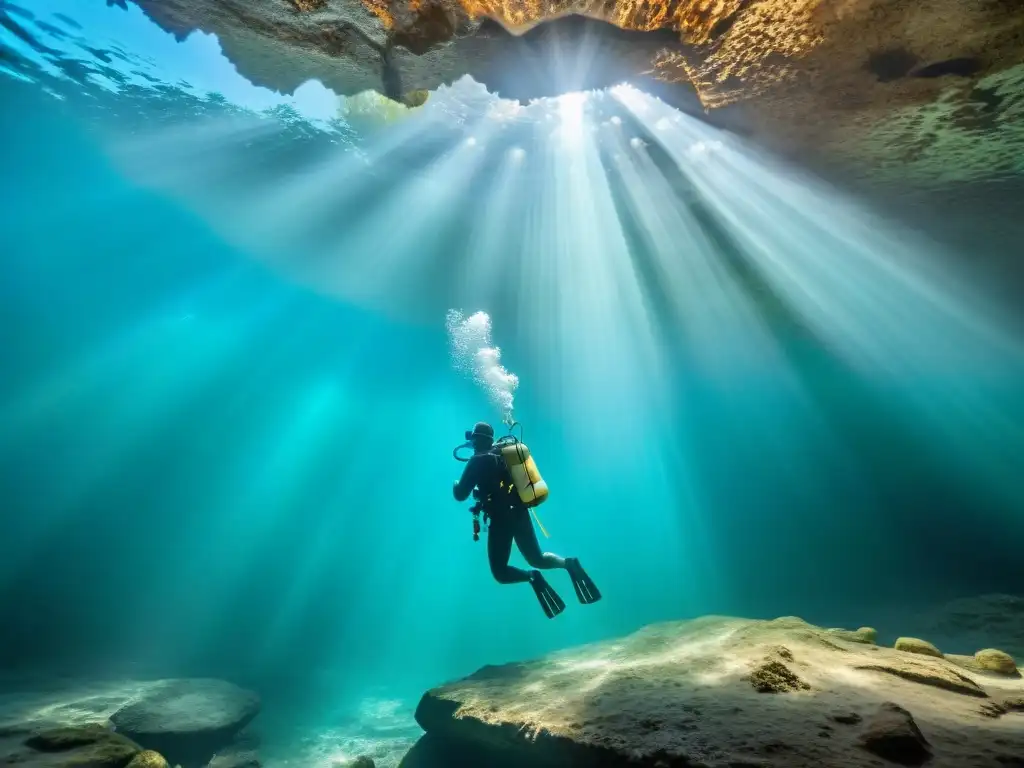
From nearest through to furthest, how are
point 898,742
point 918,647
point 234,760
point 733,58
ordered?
point 898,742, point 918,647, point 733,58, point 234,760

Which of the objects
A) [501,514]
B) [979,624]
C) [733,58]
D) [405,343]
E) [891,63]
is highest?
[405,343]

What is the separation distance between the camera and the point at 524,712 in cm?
404

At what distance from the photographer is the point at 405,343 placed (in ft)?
86.8

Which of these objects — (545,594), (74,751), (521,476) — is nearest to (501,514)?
(521,476)

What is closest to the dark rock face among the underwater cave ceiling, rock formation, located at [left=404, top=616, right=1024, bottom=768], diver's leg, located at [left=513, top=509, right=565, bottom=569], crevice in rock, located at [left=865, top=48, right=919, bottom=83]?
rock formation, located at [left=404, top=616, right=1024, bottom=768]

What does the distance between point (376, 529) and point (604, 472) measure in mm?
51274

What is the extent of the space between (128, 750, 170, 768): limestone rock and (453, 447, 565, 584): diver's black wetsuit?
4.01 m

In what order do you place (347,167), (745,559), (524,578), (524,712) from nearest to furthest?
1. (524,712)
2. (524,578)
3. (347,167)
4. (745,559)

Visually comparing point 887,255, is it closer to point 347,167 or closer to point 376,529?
point 347,167

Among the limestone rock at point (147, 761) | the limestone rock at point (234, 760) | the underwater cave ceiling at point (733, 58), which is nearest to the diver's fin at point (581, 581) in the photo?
the limestone rock at point (147, 761)

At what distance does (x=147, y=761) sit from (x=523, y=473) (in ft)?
16.4

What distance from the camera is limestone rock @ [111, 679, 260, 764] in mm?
8555

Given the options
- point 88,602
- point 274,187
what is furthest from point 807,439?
point 88,602

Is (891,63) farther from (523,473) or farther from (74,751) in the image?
(74,751)
